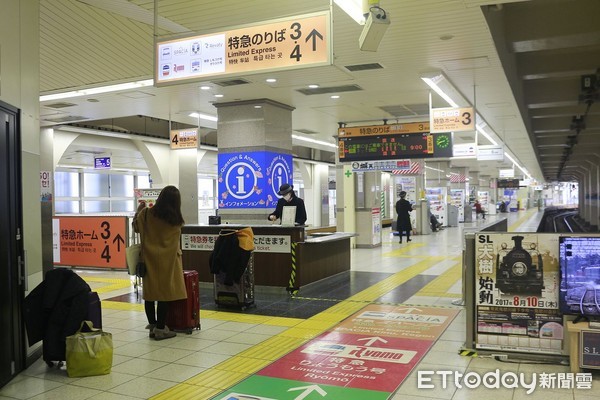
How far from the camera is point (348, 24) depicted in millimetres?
5961

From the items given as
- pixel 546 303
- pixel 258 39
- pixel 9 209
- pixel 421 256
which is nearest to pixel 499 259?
pixel 546 303

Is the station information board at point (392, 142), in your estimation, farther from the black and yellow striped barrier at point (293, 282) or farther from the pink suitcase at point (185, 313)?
the pink suitcase at point (185, 313)

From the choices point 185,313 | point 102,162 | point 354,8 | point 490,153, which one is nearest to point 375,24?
point 354,8

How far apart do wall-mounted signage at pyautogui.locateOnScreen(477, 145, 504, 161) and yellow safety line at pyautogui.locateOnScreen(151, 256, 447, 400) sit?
8.33 m

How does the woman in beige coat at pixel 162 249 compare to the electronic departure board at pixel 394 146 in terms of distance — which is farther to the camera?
the electronic departure board at pixel 394 146

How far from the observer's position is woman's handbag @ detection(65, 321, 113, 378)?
430 cm

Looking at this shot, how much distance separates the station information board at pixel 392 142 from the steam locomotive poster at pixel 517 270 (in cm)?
667

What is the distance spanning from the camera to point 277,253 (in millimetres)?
8086

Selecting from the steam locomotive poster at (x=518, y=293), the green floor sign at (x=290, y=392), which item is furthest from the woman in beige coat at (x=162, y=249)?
the steam locomotive poster at (x=518, y=293)

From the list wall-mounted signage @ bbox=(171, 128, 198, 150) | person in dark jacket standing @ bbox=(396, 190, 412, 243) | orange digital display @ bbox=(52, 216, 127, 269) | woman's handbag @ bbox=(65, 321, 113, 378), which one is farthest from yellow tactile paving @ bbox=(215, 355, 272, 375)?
person in dark jacket standing @ bbox=(396, 190, 412, 243)

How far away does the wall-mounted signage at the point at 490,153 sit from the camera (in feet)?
48.2

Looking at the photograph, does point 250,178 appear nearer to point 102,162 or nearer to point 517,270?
point 517,270

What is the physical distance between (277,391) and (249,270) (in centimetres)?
317

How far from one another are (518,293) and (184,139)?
8922mm
